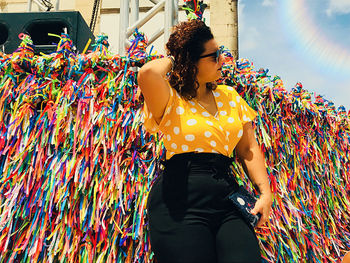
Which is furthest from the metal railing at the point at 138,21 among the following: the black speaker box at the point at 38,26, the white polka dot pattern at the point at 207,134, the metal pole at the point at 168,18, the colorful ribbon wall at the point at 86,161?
the white polka dot pattern at the point at 207,134

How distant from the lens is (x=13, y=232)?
1633 mm

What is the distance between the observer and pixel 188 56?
3.82ft

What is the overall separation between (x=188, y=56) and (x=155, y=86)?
206 millimetres

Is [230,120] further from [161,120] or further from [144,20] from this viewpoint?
[144,20]

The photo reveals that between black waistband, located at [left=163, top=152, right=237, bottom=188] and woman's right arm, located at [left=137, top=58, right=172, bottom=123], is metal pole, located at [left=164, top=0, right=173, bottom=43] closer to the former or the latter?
woman's right arm, located at [left=137, top=58, right=172, bottom=123]

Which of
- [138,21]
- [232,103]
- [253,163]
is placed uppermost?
[138,21]

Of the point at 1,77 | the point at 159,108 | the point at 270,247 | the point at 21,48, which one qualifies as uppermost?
the point at 21,48

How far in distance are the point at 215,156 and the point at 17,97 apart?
4.04ft

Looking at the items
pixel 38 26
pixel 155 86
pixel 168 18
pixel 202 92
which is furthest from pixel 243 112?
pixel 38 26

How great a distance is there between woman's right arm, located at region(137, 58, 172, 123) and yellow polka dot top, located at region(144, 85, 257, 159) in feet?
0.08

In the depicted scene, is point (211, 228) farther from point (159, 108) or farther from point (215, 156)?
point (159, 108)

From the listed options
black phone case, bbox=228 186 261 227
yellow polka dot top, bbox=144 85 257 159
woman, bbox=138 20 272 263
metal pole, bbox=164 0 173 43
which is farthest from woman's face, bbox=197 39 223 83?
metal pole, bbox=164 0 173 43

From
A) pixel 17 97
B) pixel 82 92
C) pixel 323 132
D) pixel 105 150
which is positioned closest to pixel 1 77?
pixel 17 97

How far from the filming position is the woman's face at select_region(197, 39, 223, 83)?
117 cm
